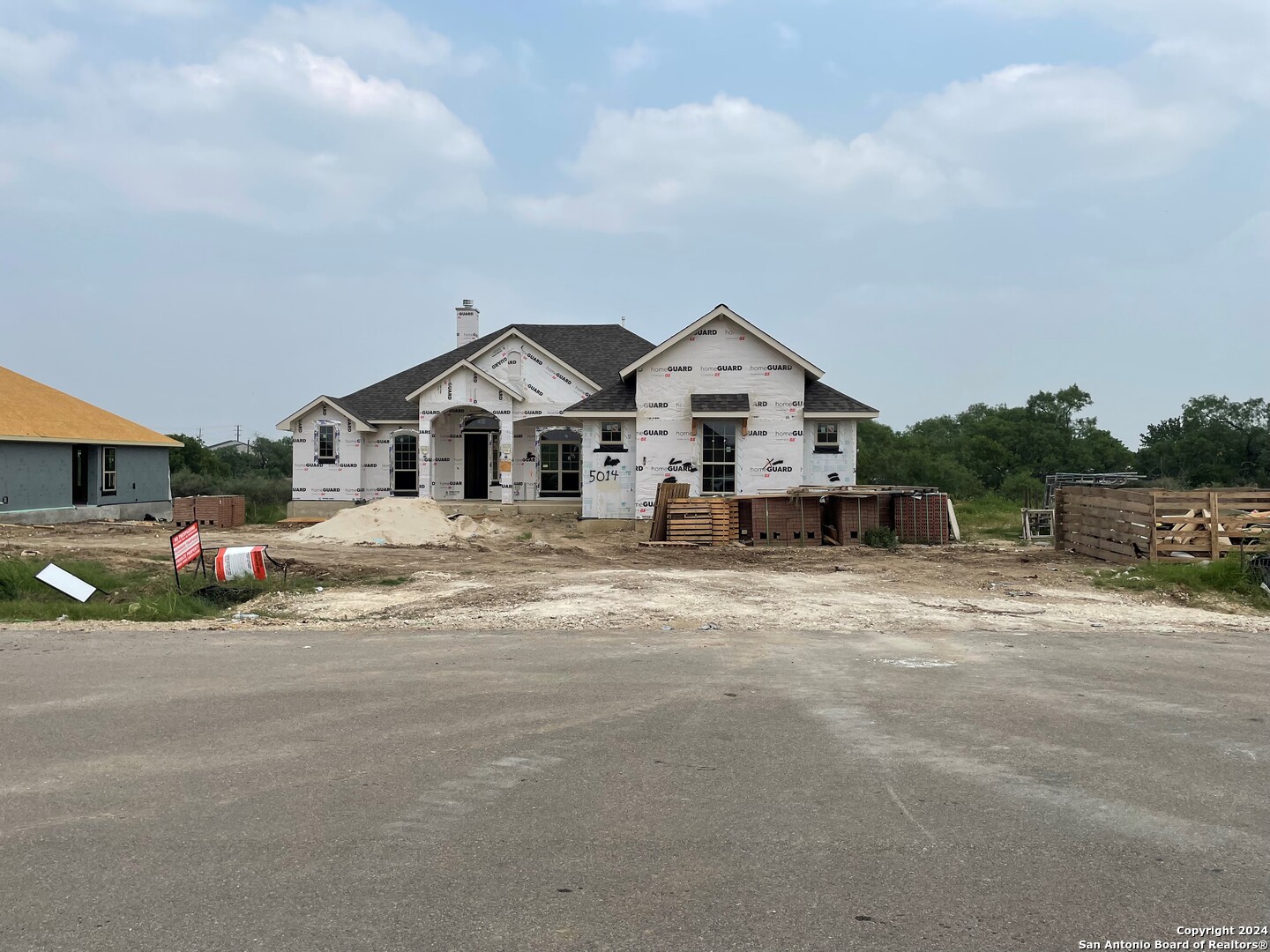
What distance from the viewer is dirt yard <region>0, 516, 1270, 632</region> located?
37.9ft

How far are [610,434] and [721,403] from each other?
348 centimetres

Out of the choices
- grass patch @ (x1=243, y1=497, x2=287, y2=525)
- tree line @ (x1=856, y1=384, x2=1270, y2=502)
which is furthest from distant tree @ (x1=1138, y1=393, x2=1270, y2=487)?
grass patch @ (x1=243, y1=497, x2=287, y2=525)

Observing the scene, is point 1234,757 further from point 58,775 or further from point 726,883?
point 58,775

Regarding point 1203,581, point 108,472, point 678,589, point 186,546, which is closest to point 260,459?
point 108,472

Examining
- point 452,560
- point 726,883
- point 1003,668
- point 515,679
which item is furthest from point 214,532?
point 726,883

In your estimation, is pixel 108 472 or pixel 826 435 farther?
pixel 108 472

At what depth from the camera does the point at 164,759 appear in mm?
5492

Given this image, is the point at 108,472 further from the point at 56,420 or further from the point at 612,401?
the point at 612,401

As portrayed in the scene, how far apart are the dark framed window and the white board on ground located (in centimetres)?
2141

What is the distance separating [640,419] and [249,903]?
78.9 ft

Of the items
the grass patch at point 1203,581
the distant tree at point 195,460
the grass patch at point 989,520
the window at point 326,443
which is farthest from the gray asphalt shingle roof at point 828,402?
the distant tree at point 195,460

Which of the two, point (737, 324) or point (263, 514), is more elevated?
point (737, 324)

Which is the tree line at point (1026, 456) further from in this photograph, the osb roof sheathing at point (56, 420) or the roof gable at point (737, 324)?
the roof gable at point (737, 324)

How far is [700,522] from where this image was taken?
22234 mm
